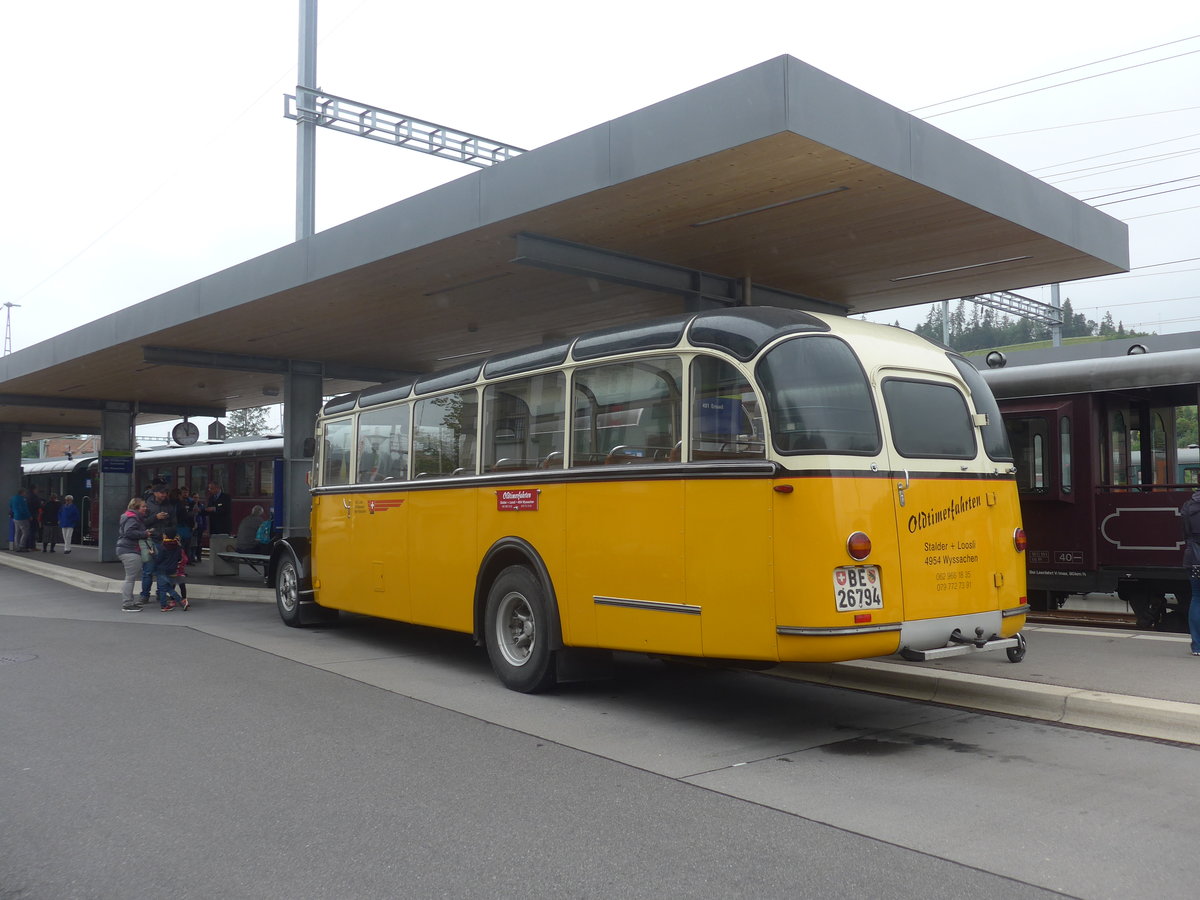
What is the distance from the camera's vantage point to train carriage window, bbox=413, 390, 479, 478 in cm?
966

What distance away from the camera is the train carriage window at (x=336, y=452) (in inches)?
477

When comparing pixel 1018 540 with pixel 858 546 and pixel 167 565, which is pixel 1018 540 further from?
pixel 167 565

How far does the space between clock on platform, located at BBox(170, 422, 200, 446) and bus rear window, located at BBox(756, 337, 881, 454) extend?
62.8 feet

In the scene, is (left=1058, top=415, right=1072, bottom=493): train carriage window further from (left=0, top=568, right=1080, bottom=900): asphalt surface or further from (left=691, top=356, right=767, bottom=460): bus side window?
(left=691, top=356, right=767, bottom=460): bus side window

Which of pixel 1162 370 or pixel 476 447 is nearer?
pixel 476 447

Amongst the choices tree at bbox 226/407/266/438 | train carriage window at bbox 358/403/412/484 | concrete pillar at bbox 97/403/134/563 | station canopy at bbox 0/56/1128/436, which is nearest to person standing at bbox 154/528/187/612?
station canopy at bbox 0/56/1128/436

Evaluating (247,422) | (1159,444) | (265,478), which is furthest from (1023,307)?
(247,422)

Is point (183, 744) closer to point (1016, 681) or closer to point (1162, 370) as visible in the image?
point (1016, 681)

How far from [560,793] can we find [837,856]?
5.44 feet

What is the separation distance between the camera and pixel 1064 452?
12.0 m

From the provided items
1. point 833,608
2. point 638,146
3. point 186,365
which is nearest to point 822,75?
point 638,146

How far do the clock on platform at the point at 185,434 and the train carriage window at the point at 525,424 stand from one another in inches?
621

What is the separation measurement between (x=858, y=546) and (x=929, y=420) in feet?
4.50

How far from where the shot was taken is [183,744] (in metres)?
6.72
